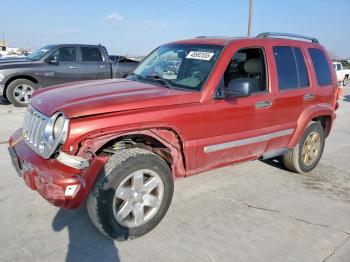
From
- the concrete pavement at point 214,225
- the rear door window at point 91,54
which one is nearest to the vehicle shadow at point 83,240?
the concrete pavement at point 214,225

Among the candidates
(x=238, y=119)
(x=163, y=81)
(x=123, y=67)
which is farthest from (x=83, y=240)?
(x=123, y=67)

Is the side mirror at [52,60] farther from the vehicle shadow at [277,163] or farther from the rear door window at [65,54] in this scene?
the vehicle shadow at [277,163]

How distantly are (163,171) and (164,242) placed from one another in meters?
0.66

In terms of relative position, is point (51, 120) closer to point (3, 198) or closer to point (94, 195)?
point (94, 195)

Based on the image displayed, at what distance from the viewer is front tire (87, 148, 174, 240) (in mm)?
2926

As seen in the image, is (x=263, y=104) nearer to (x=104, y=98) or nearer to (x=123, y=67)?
(x=104, y=98)

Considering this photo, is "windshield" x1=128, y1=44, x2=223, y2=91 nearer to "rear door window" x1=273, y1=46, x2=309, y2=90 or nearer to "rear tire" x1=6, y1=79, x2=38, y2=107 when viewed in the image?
"rear door window" x1=273, y1=46, x2=309, y2=90

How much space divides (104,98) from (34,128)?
29.2 inches

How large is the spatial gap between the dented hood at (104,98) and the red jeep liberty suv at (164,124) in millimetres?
11

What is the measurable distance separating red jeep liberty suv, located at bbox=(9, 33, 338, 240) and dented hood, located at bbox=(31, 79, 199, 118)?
0.04 feet

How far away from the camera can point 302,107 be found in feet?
15.3

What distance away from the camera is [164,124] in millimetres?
3221

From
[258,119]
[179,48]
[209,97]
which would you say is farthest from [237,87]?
[179,48]

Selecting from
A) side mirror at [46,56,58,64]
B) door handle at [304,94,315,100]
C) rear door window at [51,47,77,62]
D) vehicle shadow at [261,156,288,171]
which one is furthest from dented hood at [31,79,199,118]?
rear door window at [51,47,77,62]
